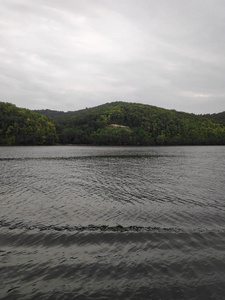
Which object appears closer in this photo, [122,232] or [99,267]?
[99,267]

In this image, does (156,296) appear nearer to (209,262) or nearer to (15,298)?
(209,262)

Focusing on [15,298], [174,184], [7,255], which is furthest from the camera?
Answer: [174,184]

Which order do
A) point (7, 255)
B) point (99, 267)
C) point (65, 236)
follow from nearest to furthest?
point (99, 267) → point (7, 255) → point (65, 236)

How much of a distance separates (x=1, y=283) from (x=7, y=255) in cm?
227

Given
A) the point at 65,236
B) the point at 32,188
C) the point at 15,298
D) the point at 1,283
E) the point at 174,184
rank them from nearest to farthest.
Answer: the point at 15,298 < the point at 1,283 < the point at 65,236 < the point at 32,188 < the point at 174,184

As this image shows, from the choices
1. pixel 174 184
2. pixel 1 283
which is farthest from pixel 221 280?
pixel 174 184

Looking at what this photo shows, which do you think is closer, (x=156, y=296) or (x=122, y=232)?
(x=156, y=296)

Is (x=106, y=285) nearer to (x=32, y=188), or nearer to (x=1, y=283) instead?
(x=1, y=283)

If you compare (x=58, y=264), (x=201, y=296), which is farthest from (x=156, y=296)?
(x=58, y=264)

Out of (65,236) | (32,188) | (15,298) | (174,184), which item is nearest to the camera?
(15,298)

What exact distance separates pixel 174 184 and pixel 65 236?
20294 millimetres

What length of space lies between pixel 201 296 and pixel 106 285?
3487 mm

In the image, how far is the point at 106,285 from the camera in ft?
26.3

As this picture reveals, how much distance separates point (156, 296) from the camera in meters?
7.38
